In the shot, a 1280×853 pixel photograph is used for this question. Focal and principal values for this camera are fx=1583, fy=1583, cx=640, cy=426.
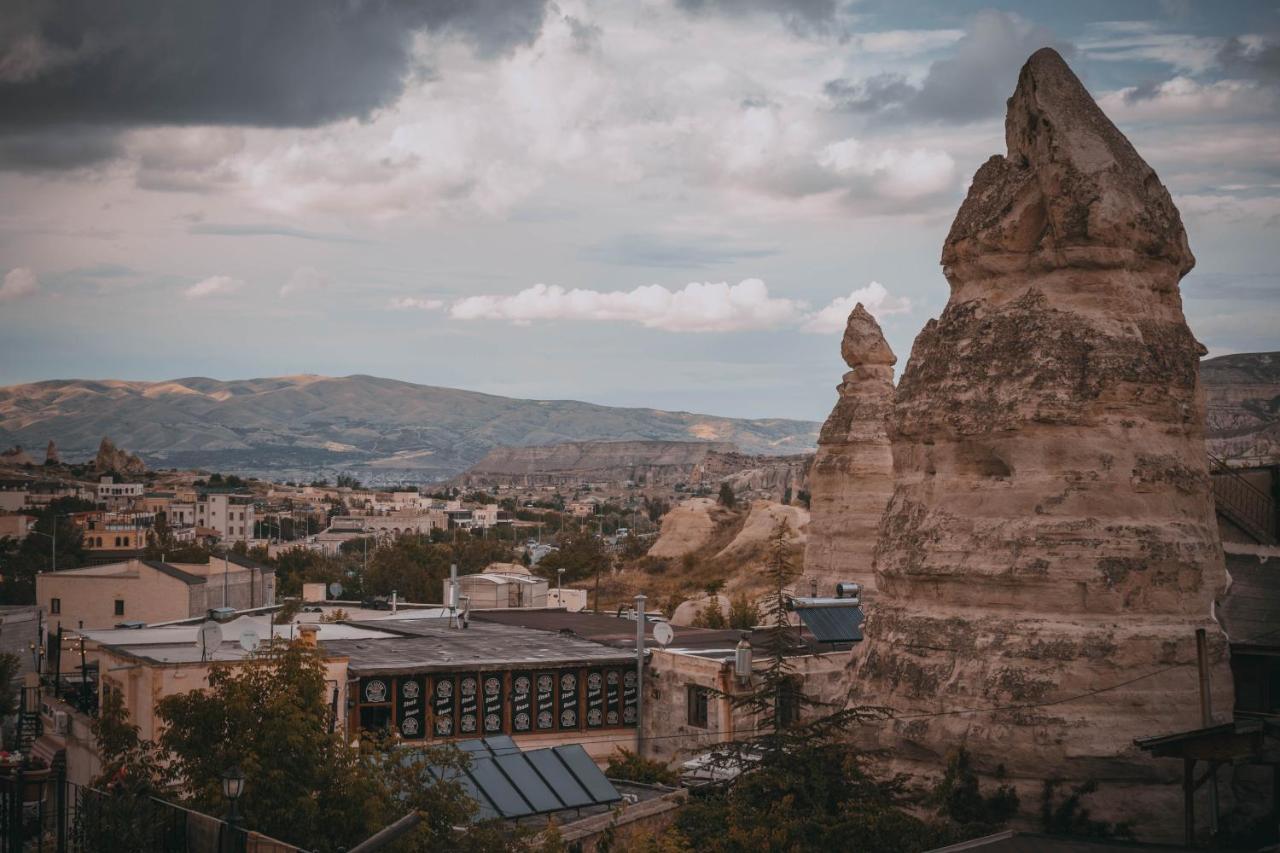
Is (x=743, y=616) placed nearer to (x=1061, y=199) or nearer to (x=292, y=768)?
(x=1061, y=199)

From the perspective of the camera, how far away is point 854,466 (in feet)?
155

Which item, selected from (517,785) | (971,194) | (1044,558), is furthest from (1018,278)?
(517,785)

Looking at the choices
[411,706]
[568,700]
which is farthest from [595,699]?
[411,706]

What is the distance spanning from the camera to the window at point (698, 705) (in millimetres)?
34750

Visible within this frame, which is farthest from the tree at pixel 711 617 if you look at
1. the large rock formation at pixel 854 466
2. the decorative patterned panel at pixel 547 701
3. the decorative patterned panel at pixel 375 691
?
the decorative patterned panel at pixel 375 691

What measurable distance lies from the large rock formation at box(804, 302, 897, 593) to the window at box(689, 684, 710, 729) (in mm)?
12287

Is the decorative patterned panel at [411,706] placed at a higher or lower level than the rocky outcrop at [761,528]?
lower

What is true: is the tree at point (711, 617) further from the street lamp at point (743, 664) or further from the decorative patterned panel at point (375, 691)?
the decorative patterned panel at point (375, 691)

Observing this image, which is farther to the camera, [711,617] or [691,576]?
[691,576]

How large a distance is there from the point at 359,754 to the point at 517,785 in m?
3.18

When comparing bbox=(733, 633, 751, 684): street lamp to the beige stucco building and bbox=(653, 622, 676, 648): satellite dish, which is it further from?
the beige stucco building

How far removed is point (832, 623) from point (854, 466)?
1077 cm

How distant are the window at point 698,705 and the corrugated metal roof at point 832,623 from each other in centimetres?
294

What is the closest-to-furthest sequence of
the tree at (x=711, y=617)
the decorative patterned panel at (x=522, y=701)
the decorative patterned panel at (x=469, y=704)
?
the decorative patterned panel at (x=469, y=704), the decorative patterned panel at (x=522, y=701), the tree at (x=711, y=617)
